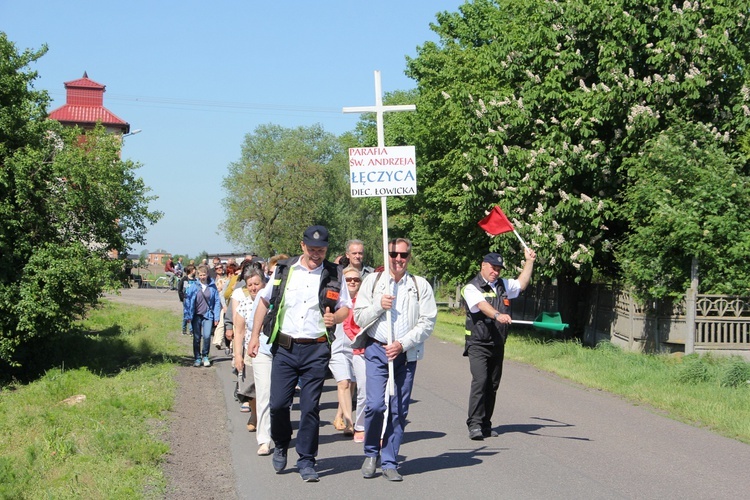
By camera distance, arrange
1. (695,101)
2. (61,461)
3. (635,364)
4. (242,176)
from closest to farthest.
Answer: (61,461) < (635,364) < (695,101) < (242,176)

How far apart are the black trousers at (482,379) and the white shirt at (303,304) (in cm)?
216

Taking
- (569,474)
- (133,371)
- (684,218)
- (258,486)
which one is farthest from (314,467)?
(684,218)

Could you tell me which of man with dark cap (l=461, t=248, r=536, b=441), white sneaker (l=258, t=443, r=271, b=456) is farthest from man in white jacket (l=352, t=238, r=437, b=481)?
man with dark cap (l=461, t=248, r=536, b=441)

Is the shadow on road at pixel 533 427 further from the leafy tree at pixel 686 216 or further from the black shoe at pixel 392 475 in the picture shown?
the leafy tree at pixel 686 216

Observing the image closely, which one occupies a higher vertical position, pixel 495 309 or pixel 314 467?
pixel 495 309

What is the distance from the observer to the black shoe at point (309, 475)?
25.6ft

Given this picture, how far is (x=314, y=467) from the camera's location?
824 cm

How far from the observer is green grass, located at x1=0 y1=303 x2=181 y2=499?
26.2 feet

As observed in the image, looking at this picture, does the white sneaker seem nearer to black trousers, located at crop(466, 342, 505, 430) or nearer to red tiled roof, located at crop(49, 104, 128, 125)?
black trousers, located at crop(466, 342, 505, 430)

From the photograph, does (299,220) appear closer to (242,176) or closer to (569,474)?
(242,176)

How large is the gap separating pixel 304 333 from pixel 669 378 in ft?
29.2

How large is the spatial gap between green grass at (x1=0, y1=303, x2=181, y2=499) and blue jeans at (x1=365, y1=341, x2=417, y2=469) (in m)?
1.76

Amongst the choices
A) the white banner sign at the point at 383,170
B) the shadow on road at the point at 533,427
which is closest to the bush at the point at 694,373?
the shadow on road at the point at 533,427

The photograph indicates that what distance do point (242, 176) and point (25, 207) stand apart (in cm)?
5952
